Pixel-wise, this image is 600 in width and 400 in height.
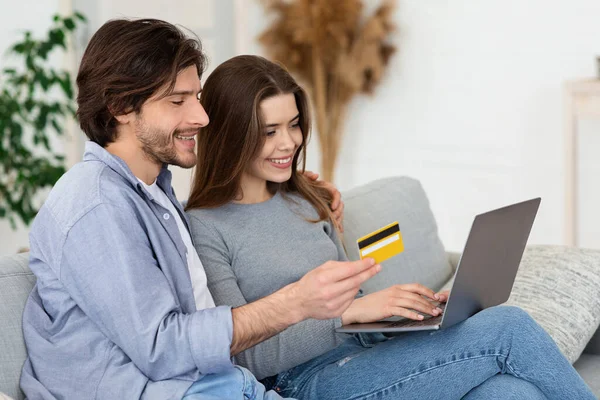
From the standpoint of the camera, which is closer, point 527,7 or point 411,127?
point 527,7

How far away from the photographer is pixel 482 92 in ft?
14.9

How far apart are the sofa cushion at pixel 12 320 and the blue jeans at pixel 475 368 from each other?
62cm

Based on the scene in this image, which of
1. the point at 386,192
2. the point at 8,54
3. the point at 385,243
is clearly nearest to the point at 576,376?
the point at 385,243

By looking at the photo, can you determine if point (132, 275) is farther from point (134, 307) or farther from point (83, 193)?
point (83, 193)

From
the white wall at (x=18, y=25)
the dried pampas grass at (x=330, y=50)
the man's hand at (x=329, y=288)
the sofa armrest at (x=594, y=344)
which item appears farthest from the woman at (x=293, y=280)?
the dried pampas grass at (x=330, y=50)

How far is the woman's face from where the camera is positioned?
201cm

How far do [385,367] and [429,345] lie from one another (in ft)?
0.33

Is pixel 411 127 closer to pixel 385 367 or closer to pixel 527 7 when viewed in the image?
pixel 527 7

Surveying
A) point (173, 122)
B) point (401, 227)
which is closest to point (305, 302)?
point (173, 122)

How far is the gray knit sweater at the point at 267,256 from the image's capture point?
185 centimetres

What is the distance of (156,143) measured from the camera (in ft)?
5.44

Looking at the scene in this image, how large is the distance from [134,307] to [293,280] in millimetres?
587

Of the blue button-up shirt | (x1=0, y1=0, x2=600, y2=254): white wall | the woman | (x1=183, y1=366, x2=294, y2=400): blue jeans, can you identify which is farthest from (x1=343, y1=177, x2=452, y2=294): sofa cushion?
(x1=0, y1=0, x2=600, y2=254): white wall

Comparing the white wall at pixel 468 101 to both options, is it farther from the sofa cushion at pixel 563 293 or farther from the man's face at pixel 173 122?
the man's face at pixel 173 122
